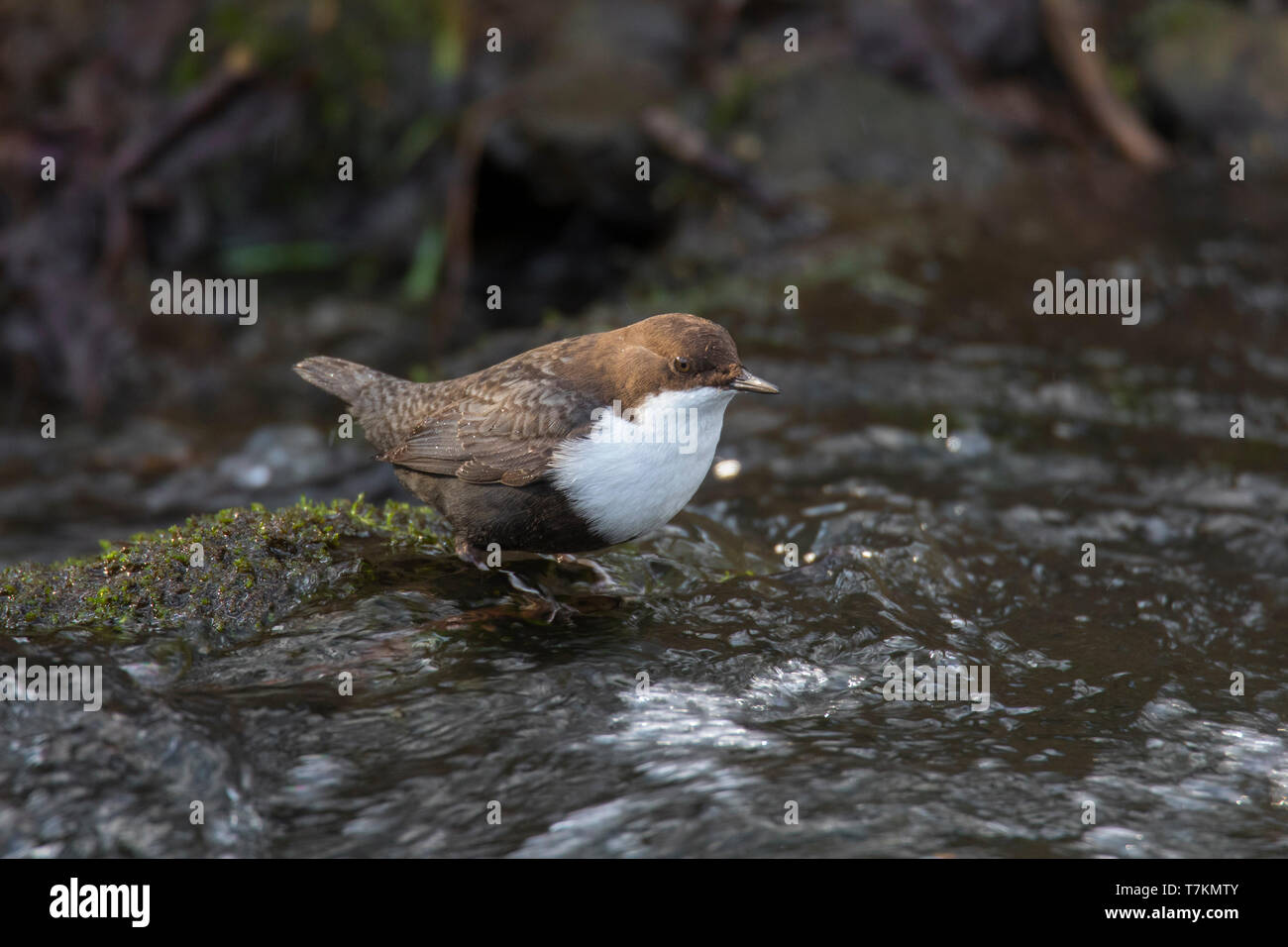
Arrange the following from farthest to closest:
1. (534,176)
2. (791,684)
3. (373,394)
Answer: (534,176), (373,394), (791,684)

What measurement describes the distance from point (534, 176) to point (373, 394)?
200 inches

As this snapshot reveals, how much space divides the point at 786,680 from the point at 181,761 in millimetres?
1846

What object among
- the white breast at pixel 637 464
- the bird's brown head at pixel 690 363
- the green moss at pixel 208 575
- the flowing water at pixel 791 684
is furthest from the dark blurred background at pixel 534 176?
the white breast at pixel 637 464

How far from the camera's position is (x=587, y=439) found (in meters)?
4.12

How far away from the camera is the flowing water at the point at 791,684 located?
3.23 m

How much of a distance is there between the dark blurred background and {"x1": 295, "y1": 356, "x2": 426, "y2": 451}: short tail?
246 centimetres

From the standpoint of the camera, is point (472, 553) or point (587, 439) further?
point (472, 553)

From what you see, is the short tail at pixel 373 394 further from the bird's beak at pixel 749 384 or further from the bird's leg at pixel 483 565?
the bird's beak at pixel 749 384

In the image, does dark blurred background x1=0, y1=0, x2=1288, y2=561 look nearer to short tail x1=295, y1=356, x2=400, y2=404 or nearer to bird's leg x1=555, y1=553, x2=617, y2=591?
short tail x1=295, y1=356, x2=400, y2=404

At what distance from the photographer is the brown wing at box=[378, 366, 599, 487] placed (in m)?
4.18

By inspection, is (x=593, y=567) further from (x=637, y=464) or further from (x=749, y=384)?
(x=749, y=384)

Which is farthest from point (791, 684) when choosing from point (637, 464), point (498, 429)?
point (498, 429)
